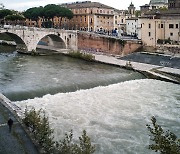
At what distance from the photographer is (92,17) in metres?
52.2

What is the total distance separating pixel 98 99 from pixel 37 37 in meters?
20.8

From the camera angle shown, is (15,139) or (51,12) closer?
(15,139)

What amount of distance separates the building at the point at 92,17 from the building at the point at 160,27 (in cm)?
1654

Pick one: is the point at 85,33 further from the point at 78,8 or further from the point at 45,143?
the point at 45,143

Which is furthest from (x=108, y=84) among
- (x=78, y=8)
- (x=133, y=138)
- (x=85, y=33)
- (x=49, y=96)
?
(x=78, y=8)

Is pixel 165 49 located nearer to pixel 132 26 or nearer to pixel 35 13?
pixel 132 26

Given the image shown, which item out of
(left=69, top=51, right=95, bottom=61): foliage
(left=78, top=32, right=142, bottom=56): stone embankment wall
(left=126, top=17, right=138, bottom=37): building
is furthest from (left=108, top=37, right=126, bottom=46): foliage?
(left=126, top=17, right=138, bottom=37): building

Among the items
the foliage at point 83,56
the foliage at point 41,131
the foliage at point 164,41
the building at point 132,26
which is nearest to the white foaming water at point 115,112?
the foliage at point 41,131

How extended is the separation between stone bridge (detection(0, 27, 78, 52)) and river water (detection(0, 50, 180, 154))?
7.79 meters

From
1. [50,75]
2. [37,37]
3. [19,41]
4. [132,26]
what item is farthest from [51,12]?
[50,75]

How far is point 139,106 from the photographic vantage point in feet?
62.8

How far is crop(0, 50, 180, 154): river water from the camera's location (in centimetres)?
1488

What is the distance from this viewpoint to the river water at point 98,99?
14883mm

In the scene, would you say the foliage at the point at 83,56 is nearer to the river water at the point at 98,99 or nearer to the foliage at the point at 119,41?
the river water at the point at 98,99
